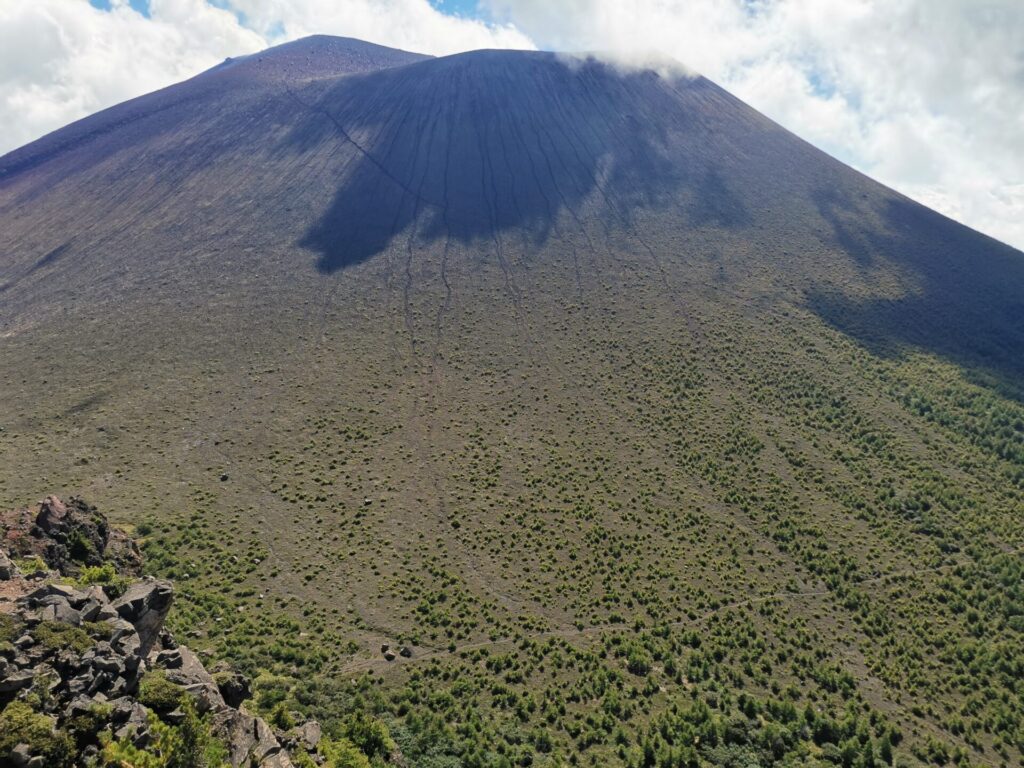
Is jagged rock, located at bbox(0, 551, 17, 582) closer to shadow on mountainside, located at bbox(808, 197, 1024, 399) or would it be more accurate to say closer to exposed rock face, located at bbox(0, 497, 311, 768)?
exposed rock face, located at bbox(0, 497, 311, 768)

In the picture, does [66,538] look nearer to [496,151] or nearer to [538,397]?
[538,397]

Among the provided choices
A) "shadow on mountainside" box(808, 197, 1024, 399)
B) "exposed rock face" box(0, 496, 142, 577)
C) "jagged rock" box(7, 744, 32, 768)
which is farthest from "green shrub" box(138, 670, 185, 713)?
"shadow on mountainside" box(808, 197, 1024, 399)

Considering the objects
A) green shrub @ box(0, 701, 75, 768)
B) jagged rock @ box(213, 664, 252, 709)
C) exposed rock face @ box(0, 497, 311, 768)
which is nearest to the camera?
green shrub @ box(0, 701, 75, 768)

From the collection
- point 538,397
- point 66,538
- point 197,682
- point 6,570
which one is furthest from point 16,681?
point 538,397

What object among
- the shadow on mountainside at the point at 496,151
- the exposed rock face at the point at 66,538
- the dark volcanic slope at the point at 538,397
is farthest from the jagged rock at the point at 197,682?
the shadow on mountainside at the point at 496,151

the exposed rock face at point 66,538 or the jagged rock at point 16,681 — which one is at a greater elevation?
the jagged rock at point 16,681

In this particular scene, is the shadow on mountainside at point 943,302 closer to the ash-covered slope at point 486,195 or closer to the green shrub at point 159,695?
the ash-covered slope at point 486,195

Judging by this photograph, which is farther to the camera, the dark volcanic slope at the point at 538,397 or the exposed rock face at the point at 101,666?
the dark volcanic slope at the point at 538,397
